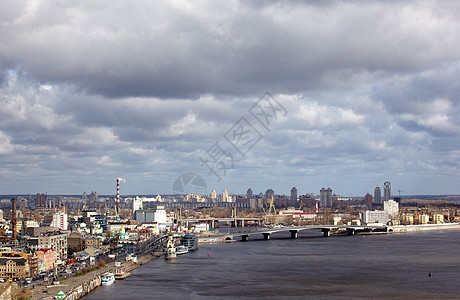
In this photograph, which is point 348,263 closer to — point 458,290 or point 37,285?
Result: point 458,290

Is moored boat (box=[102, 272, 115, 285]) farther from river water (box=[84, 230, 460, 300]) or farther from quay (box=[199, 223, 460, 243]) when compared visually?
quay (box=[199, 223, 460, 243])

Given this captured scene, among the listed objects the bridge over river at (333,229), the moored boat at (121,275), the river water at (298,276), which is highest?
the moored boat at (121,275)

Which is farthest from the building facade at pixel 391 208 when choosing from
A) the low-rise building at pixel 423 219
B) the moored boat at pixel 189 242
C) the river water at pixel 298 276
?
the moored boat at pixel 189 242

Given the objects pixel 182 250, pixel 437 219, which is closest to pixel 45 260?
pixel 182 250

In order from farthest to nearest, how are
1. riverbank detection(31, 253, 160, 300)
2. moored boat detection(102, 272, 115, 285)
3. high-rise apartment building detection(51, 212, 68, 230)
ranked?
high-rise apartment building detection(51, 212, 68, 230), moored boat detection(102, 272, 115, 285), riverbank detection(31, 253, 160, 300)

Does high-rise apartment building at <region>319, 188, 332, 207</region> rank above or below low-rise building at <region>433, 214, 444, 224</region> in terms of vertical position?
above

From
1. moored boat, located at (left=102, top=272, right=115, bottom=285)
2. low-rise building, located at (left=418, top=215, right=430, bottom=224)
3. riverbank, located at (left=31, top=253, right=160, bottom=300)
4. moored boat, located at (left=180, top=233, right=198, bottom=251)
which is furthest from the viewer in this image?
low-rise building, located at (left=418, top=215, right=430, bottom=224)

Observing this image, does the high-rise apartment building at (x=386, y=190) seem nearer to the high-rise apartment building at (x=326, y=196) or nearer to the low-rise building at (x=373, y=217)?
the high-rise apartment building at (x=326, y=196)

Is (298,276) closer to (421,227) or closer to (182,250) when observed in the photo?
(182,250)

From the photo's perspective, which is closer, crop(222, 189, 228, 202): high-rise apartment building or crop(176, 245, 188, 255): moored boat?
crop(176, 245, 188, 255): moored boat

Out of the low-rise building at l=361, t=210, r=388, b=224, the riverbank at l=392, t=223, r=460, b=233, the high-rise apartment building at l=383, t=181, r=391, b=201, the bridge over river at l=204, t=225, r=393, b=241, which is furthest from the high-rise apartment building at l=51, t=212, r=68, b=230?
the high-rise apartment building at l=383, t=181, r=391, b=201
